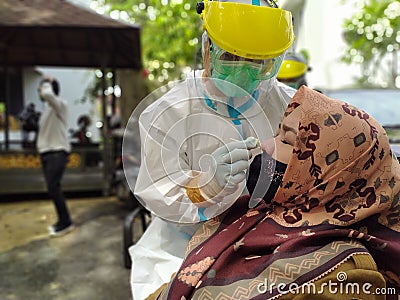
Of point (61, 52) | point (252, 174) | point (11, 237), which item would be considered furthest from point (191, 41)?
point (252, 174)

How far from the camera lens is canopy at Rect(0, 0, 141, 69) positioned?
216 inches

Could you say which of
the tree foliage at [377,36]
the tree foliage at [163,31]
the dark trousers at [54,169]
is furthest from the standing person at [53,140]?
the tree foliage at [377,36]

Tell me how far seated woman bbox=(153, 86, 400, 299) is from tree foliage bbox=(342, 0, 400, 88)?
555 centimetres

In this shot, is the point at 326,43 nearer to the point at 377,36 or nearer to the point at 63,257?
the point at 377,36

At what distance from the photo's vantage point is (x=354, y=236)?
3.42 feet

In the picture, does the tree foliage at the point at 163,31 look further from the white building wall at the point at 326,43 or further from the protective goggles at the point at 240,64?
the white building wall at the point at 326,43

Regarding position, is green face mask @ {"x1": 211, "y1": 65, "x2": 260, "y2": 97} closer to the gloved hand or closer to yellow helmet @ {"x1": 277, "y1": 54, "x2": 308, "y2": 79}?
the gloved hand

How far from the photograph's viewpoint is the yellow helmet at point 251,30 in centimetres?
120

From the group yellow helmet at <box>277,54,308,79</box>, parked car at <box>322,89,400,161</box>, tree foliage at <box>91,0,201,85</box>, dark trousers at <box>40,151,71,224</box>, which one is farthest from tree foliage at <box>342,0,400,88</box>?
dark trousers at <box>40,151,71,224</box>

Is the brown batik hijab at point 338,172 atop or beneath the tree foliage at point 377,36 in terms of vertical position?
atop

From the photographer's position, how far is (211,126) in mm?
1351

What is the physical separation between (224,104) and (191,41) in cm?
583

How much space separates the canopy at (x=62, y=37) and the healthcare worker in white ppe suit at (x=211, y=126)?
4.37 metres

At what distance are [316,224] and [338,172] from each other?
0.45ft
